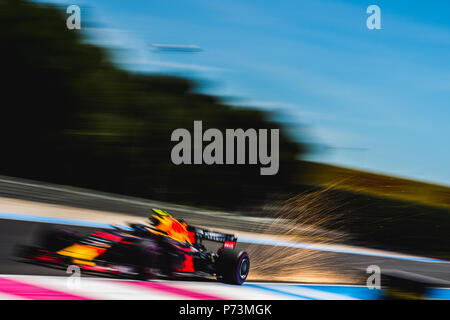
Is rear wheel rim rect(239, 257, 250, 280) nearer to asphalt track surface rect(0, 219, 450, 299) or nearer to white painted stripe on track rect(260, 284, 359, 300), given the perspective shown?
asphalt track surface rect(0, 219, 450, 299)

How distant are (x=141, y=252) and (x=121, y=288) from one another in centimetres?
28

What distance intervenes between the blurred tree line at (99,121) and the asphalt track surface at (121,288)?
132 inches

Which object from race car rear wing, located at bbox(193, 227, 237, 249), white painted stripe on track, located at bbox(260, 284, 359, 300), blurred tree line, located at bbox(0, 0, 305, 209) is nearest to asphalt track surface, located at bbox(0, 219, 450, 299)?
white painted stripe on track, located at bbox(260, 284, 359, 300)

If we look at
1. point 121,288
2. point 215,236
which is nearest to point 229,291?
point 215,236

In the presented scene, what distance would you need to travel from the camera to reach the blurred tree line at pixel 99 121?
28.4 feet

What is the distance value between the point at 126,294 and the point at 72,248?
64 centimetres

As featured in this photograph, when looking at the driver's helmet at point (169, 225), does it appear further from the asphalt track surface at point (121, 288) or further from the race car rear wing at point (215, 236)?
the asphalt track surface at point (121, 288)

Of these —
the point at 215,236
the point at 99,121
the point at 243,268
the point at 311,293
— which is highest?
the point at 99,121

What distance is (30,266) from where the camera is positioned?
4121 mm

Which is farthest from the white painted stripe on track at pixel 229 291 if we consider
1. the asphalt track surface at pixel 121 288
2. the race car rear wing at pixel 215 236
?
the race car rear wing at pixel 215 236

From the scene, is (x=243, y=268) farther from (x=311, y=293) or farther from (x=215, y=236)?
(x=311, y=293)

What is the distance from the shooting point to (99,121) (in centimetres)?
878
